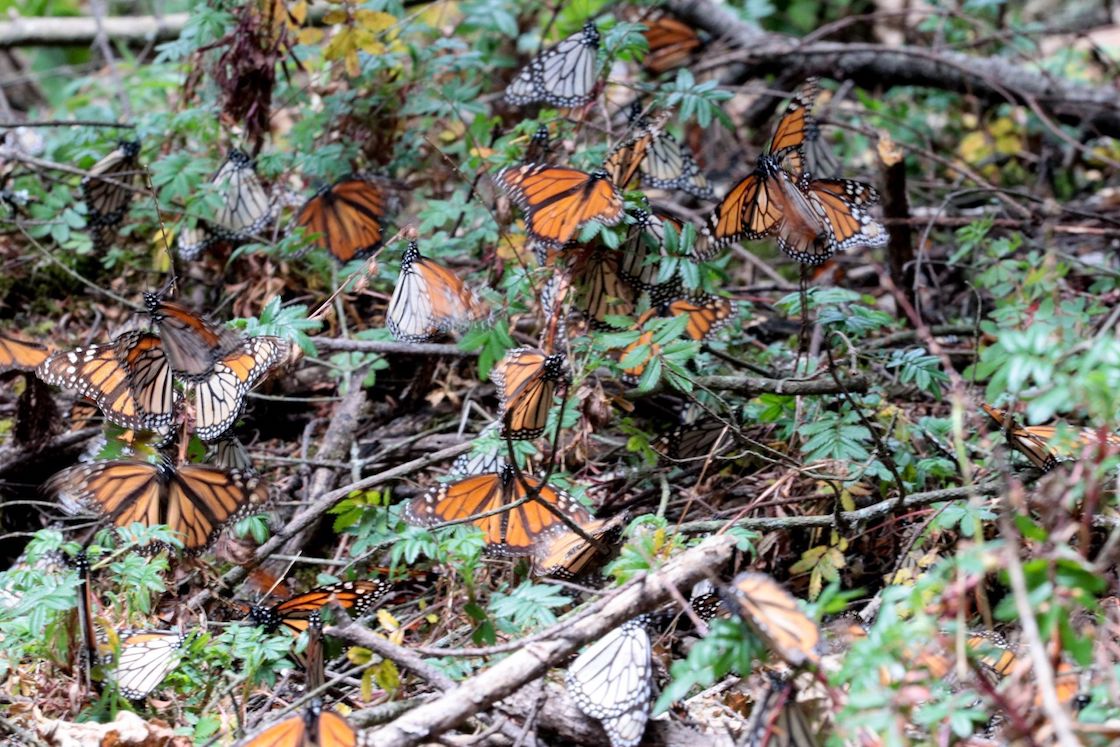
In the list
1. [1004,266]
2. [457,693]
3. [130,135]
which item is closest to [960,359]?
[1004,266]

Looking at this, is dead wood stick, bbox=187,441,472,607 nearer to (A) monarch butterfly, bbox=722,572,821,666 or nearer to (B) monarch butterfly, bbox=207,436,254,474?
(B) monarch butterfly, bbox=207,436,254,474

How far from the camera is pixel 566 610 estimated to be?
10.4 ft

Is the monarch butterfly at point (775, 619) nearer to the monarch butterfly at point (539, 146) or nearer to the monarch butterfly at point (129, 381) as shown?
the monarch butterfly at point (129, 381)

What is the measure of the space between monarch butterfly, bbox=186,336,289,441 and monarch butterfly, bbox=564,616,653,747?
4.52 feet

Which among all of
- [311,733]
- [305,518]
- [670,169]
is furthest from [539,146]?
[311,733]

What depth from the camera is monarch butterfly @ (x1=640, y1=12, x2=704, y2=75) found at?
6.12 metres

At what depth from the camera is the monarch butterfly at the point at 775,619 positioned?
6.95ft

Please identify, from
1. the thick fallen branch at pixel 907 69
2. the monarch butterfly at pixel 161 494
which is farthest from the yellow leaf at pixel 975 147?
the monarch butterfly at pixel 161 494

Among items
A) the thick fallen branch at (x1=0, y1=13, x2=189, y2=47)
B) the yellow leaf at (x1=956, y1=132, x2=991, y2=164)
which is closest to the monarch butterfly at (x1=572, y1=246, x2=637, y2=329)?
the yellow leaf at (x1=956, y1=132, x2=991, y2=164)

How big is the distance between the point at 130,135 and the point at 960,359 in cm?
390

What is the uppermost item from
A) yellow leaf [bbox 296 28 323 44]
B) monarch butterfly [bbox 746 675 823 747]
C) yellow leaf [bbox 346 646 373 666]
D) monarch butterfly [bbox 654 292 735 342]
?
yellow leaf [bbox 296 28 323 44]

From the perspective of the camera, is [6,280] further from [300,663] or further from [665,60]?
[665,60]

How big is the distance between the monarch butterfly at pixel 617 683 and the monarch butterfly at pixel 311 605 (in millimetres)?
816

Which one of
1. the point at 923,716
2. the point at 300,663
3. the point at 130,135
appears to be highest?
the point at 130,135
